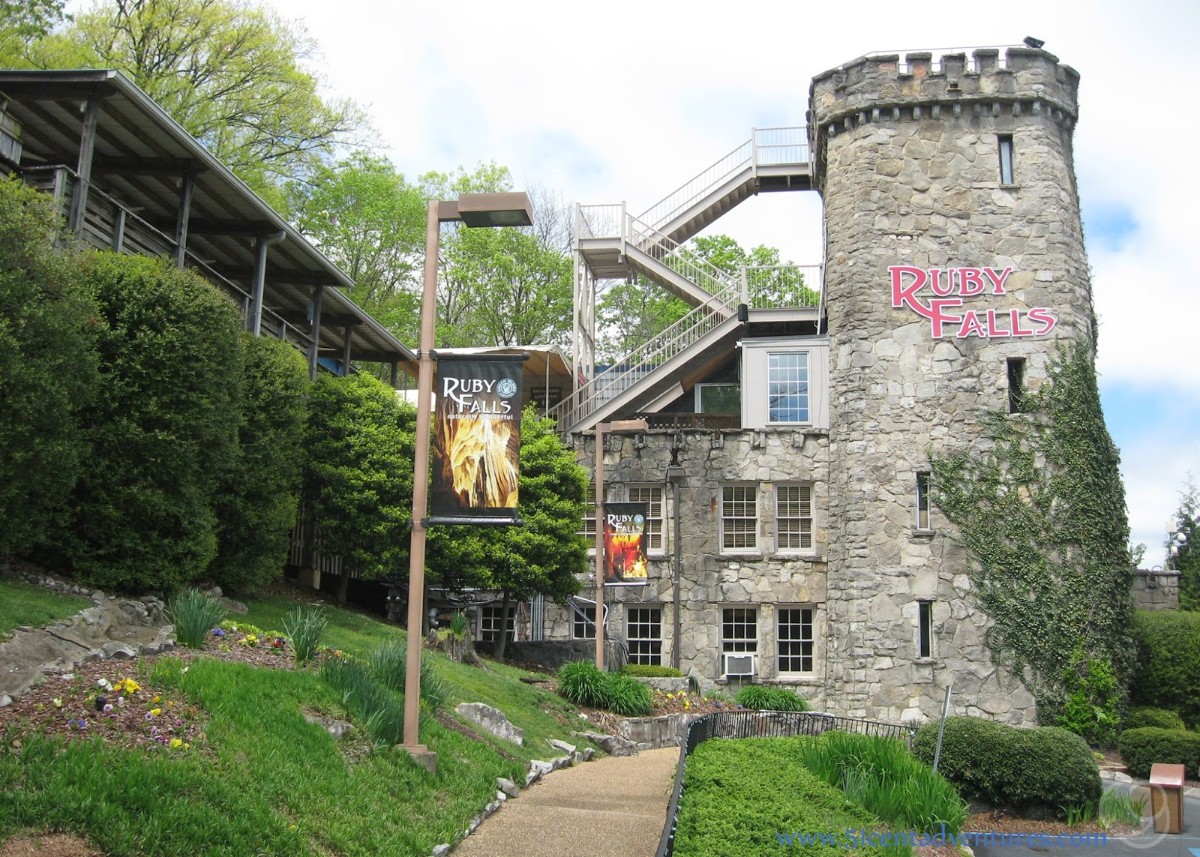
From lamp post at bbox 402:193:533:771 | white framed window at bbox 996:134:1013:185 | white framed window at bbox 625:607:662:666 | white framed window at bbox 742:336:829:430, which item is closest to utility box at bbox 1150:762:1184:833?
lamp post at bbox 402:193:533:771

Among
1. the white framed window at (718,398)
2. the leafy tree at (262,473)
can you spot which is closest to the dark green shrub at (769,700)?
the white framed window at (718,398)

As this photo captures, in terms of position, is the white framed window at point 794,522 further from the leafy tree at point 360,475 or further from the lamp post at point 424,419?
the lamp post at point 424,419

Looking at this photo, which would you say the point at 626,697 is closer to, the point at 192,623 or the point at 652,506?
the point at 652,506

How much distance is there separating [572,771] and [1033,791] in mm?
6227

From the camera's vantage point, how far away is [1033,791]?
50.2 feet

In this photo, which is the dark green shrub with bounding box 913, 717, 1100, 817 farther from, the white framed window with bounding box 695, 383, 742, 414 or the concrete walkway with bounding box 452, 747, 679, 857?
the white framed window with bounding box 695, 383, 742, 414

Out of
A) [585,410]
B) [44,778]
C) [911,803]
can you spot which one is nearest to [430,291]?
[44,778]

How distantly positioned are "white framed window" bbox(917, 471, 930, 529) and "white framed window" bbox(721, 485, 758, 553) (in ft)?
15.3

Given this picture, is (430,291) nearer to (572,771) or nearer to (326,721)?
(326,721)

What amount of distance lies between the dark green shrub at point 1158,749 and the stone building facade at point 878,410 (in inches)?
110

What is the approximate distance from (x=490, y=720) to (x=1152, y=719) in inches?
632

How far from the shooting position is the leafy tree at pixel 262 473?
18.1 meters

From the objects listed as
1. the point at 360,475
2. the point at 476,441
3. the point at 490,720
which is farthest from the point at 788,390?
the point at 476,441

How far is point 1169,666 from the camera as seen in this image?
24984 millimetres
